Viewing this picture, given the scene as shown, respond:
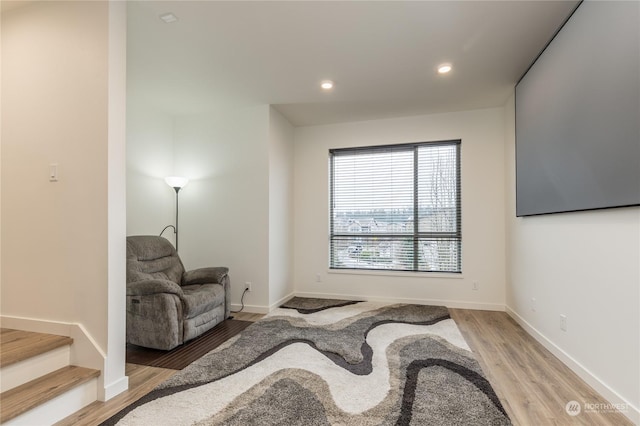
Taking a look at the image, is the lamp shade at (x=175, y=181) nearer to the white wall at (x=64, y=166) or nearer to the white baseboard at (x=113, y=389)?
the white wall at (x=64, y=166)

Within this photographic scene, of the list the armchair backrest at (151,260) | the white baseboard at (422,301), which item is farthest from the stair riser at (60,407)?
the white baseboard at (422,301)

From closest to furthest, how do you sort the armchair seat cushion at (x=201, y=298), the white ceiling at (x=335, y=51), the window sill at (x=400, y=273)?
1. the white ceiling at (x=335, y=51)
2. the armchair seat cushion at (x=201, y=298)
3. the window sill at (x=400, y=273)

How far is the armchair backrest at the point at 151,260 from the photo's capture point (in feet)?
9.92

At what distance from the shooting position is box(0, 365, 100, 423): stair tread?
1.54 meters

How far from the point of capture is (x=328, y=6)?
214 cm

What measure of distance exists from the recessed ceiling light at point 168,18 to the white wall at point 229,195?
1.69m

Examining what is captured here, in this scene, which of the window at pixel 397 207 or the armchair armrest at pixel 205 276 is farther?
the window at pixel 397 207

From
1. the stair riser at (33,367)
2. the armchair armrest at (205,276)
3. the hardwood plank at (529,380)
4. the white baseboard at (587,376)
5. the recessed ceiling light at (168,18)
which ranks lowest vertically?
the hardwood plank at (529,380)

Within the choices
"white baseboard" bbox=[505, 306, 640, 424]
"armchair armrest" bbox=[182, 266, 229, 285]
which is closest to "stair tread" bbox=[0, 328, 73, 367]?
"armchair armrest" bbox=[182, 266, 229, 285]

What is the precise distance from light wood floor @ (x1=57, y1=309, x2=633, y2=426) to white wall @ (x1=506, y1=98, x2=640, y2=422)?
0.11 m

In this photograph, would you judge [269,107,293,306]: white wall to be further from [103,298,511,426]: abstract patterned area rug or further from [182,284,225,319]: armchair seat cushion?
[103,298,511,426]: abstract patterned area rug

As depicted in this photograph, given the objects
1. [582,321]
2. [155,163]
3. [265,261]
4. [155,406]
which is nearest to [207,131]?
[155,163]

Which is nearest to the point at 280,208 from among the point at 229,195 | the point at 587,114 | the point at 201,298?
the point at 229,195

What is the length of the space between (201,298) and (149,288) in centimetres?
50
